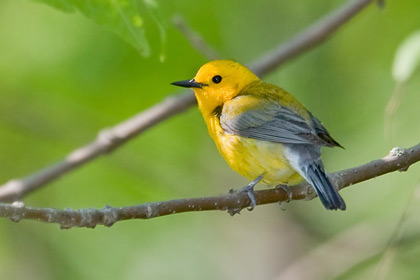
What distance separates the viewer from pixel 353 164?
7391 millimetres

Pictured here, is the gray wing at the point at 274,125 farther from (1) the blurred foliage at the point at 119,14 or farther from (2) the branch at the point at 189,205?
(1) the blurred foliage at the point at 119,14

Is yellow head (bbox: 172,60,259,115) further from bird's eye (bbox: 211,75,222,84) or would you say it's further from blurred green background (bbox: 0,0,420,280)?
blurred green background (bbox: 0,0,420,280)

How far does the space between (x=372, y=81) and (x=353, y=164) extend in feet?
3.83

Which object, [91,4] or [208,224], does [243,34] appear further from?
[91,4]

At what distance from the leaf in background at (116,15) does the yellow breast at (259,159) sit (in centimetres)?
156

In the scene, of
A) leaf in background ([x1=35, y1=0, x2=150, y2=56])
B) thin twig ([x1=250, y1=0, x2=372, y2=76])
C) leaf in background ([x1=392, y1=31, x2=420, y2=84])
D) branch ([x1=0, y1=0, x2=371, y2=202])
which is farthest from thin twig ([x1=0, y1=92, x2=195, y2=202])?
leaf in background ([x1=392, y1=31, x2=420, y2=84])

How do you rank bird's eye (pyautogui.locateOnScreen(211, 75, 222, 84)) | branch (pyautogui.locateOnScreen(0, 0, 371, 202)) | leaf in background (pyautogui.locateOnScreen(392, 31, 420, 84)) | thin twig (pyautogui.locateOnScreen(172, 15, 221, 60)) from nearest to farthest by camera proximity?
leaf in background (pyautogui.locateOnScreen(392, 31, 420, 84)) → branch (pyautogui.locateOnScreen(0, 0, 371, 202)) → thin twig (pyautogui.locateOnScreen(172, 15, 221, 60)) → bird's eye (pyautogui.locateOnScreen(211, 75, 222, 84))

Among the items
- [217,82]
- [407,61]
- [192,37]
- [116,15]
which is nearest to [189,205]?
[116,15]

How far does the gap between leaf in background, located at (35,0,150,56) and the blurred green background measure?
2572mm

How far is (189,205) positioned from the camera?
3.37m

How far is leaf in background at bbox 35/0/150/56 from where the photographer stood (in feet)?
11.7

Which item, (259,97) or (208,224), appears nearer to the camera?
(259,97)

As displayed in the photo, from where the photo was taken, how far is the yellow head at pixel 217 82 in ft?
19.2

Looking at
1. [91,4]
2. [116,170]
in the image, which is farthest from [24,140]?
[91,4]
